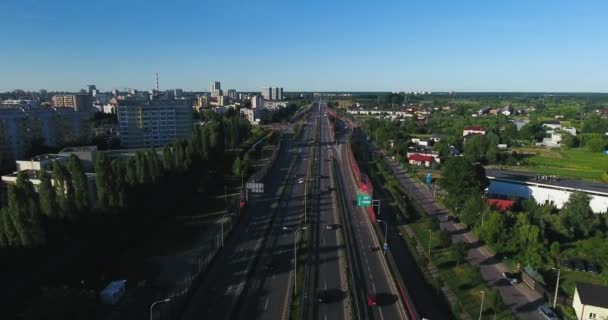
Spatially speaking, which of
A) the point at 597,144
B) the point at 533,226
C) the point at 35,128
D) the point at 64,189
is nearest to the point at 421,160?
the point at 533,226

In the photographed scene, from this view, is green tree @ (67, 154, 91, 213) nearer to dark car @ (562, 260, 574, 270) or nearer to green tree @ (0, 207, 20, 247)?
green tree @ (0, 207, 20, 247)

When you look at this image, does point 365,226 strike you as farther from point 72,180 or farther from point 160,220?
point 72,180

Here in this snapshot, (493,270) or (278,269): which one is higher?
(278,269)

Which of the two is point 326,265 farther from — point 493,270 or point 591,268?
point 591,268

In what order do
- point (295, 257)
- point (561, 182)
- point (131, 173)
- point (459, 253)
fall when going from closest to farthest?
point (295, 257), point (459, 253), point (131, 173), point (561, 182)

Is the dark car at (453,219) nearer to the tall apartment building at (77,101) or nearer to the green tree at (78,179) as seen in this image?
the green tree at (78,179)

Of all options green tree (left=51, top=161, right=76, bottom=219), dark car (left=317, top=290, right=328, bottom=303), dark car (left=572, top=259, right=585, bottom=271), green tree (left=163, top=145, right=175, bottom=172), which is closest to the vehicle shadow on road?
dark car (left=317, top=290, right=328, bottom=303)

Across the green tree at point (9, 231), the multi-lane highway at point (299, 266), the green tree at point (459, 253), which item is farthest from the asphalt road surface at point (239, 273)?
the green tree at point (459, 253)
